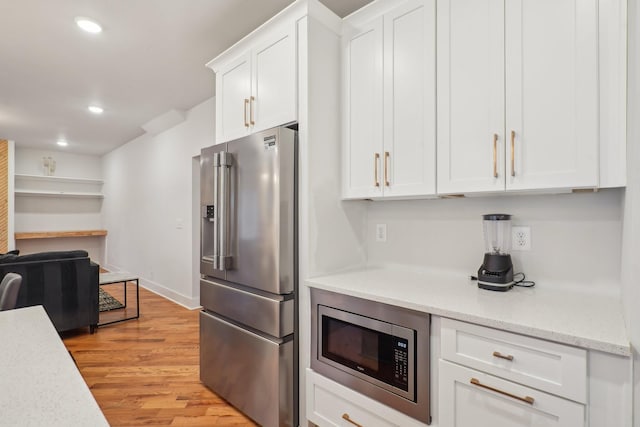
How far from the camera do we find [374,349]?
63.1 inches

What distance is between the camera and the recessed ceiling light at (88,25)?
2.38 meters

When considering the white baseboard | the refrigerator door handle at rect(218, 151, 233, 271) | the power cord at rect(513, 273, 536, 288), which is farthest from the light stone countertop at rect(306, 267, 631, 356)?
the white baseboard

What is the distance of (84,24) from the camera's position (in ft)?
7.95

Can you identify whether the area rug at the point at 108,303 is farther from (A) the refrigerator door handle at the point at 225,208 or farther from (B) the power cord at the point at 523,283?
(B) the power cord at the point at 523,283

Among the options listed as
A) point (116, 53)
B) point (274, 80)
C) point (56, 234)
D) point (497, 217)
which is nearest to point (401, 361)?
point (497, 217)

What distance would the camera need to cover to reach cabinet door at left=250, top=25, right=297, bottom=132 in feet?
6.40

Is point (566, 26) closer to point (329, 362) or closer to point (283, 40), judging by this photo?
point (283, 40)

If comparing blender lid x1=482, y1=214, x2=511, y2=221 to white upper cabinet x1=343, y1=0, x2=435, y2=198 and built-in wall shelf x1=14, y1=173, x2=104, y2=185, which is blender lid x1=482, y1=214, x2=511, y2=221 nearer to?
white upper cabinet x1=343, y1=0, x2=435, y2=198

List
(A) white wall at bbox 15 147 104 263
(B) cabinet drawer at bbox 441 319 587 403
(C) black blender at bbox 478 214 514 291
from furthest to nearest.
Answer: (A) white wall at bbox 15 147 104 263 → (C) black blender at bbox 478 214 514 291 → (B) cabinet drawer at bbox 441 319 587 403

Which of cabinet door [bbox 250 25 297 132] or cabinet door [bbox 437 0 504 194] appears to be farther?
cabinet door [bbox 250 25 297 132]

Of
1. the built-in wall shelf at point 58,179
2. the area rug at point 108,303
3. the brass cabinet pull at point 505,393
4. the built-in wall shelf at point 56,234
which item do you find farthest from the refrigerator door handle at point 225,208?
the built-in wall shelf at point 58,179

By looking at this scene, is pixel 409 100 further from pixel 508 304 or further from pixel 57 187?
pixel 57 187

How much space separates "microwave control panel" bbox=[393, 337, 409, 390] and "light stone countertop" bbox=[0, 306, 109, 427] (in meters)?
1.17

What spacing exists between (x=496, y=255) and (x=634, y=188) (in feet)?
2.16
